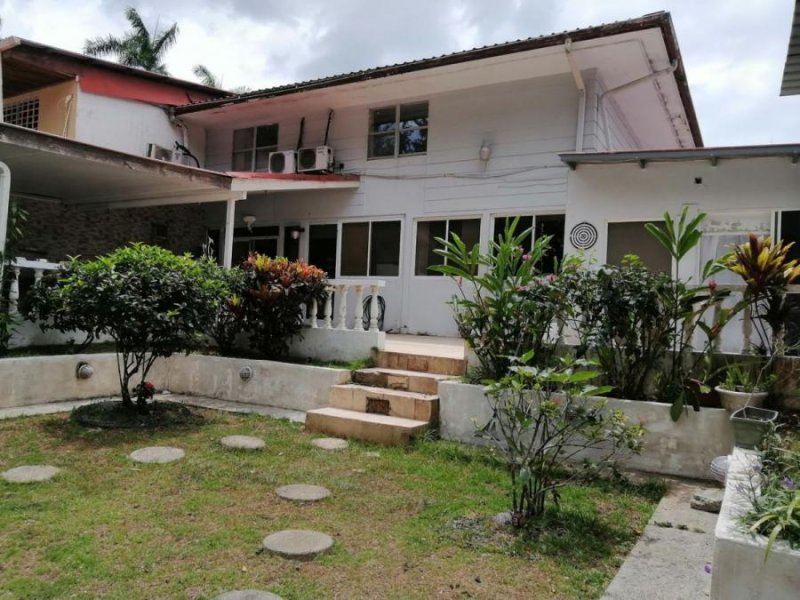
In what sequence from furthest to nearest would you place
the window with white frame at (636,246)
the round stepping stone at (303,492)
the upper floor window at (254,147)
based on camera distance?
the upper floor window at (254,147) → the window with white frame at (636,246) → the round stepping stone at (303,492)

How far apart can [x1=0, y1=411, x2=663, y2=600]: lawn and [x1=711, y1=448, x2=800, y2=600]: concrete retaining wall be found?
0.75 metres

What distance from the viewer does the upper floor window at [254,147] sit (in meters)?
13.3

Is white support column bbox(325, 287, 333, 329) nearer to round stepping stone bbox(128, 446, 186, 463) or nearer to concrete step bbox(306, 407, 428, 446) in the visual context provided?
concrete step bbox(306, 407, 428, 446)

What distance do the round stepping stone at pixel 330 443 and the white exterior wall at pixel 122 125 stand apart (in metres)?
8.97

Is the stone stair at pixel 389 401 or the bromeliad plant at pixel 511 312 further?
the stone stair at pixel 389 401

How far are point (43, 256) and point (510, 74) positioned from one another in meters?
9.82

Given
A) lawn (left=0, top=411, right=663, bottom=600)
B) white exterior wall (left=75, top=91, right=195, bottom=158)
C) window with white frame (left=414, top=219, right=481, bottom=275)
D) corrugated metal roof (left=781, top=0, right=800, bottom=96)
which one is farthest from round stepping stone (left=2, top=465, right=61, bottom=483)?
white exterior wall (left=75, top=91, right=195, bottom=158)

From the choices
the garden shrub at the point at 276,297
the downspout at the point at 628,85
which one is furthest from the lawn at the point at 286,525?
the downspout at the point at 628,85

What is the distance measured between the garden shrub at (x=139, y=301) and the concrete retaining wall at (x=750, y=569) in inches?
209

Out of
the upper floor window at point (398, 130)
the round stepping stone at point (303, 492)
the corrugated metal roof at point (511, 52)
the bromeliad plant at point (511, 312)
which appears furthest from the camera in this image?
the upper floor window at point (398, 130)

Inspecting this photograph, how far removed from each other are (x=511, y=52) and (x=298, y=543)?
8210 millimetres

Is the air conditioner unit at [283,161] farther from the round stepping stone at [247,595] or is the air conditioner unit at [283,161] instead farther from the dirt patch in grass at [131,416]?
the round stepping stone at [247,595]

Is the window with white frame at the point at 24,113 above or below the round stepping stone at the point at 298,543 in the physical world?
above

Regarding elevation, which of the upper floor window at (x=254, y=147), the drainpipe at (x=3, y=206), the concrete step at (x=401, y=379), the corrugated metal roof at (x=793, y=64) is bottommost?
the concrete step at (x=401, y=379)
